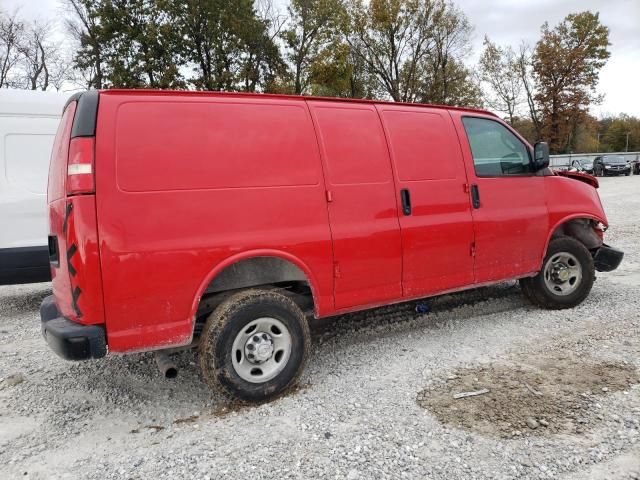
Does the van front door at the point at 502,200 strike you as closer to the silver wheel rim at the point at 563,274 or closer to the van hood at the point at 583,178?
the silver wheel rim at the point at 563,274

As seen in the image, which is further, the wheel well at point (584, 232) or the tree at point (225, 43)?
the tree at point (225, 43)

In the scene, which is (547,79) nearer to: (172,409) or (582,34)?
(582,34)

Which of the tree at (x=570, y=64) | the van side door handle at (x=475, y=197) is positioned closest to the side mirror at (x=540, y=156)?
the van side door handle at (x=475, y=197)

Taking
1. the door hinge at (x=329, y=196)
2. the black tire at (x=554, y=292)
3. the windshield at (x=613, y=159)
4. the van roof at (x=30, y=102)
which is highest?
the van roof at (x=30, y=102)

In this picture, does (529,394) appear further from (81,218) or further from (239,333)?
(81,218)

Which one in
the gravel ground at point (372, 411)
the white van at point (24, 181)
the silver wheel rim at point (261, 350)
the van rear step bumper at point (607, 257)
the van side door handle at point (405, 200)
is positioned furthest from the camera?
the white van at point (24, 181)

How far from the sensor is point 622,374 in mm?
3521

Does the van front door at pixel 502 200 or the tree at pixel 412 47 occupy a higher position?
the tree at pixel 412 47

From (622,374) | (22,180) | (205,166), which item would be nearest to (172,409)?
(205,166)

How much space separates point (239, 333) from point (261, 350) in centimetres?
20

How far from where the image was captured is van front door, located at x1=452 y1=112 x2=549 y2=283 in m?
4.43

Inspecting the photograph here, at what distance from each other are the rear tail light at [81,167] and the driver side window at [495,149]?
3206 millimetres

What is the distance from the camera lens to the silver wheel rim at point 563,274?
506cm

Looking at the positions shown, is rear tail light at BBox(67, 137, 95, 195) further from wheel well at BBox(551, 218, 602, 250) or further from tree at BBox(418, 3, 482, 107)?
tree at BBox(418, 3, 482, 107)
